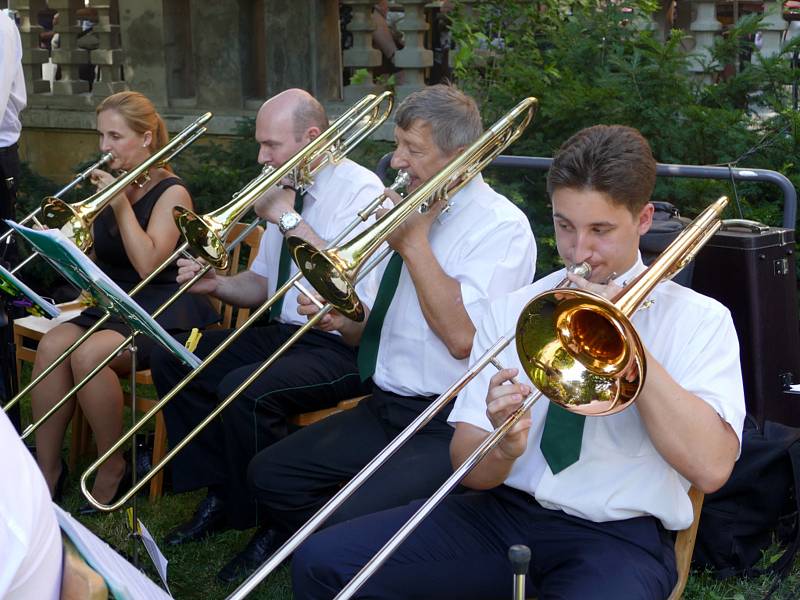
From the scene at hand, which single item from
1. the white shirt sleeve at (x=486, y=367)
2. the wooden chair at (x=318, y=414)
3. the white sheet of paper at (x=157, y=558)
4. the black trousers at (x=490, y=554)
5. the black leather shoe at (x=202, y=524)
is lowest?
the black leather shoe at (x=202, y=524)

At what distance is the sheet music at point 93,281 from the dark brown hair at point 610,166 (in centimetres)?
117

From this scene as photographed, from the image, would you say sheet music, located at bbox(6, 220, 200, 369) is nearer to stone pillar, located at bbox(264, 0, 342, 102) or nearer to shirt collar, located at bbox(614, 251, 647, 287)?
shirt collar, located at bbox(614, 251, 647, 287)

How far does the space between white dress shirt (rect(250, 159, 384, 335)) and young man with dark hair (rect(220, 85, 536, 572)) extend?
525 mm

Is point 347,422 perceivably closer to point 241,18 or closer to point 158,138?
point 158,138

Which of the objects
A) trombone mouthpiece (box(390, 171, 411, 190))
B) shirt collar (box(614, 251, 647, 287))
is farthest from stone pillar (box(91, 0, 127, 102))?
shirt collar (box(614, 251, 647, 287))

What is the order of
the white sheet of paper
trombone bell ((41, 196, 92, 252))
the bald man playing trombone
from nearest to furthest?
the white sheet of paper → the bald man playing trombone → trombone bell ((41, 196, 92, 252))

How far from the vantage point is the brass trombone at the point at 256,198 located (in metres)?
3.44

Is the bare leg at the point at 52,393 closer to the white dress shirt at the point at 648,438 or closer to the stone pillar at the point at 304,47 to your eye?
the white dress shirt at the point at 648,438

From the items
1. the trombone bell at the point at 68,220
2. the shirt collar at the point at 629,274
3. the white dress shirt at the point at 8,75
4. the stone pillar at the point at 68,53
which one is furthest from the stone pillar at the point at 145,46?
the shirt collar at the point at 629,274

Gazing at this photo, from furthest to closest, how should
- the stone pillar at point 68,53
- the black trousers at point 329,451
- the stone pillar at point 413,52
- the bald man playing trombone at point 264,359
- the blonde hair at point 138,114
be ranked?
the stone pillar at point 68,53
the stone pillar at point 413,52
the blonde hair at point 138,114
the bald man playing trombone at point 264,359
the black trousers at point 329,451

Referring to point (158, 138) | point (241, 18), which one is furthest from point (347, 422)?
point (241, 18)

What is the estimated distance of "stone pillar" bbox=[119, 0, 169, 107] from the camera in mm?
7203

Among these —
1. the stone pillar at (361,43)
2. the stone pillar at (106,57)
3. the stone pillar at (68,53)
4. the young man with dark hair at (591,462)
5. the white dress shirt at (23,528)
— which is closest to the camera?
the white dress shirt at (23,528)

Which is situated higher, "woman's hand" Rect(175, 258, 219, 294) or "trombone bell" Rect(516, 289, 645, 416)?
"trombone bell" Rect(516, 289, 645, 416)
